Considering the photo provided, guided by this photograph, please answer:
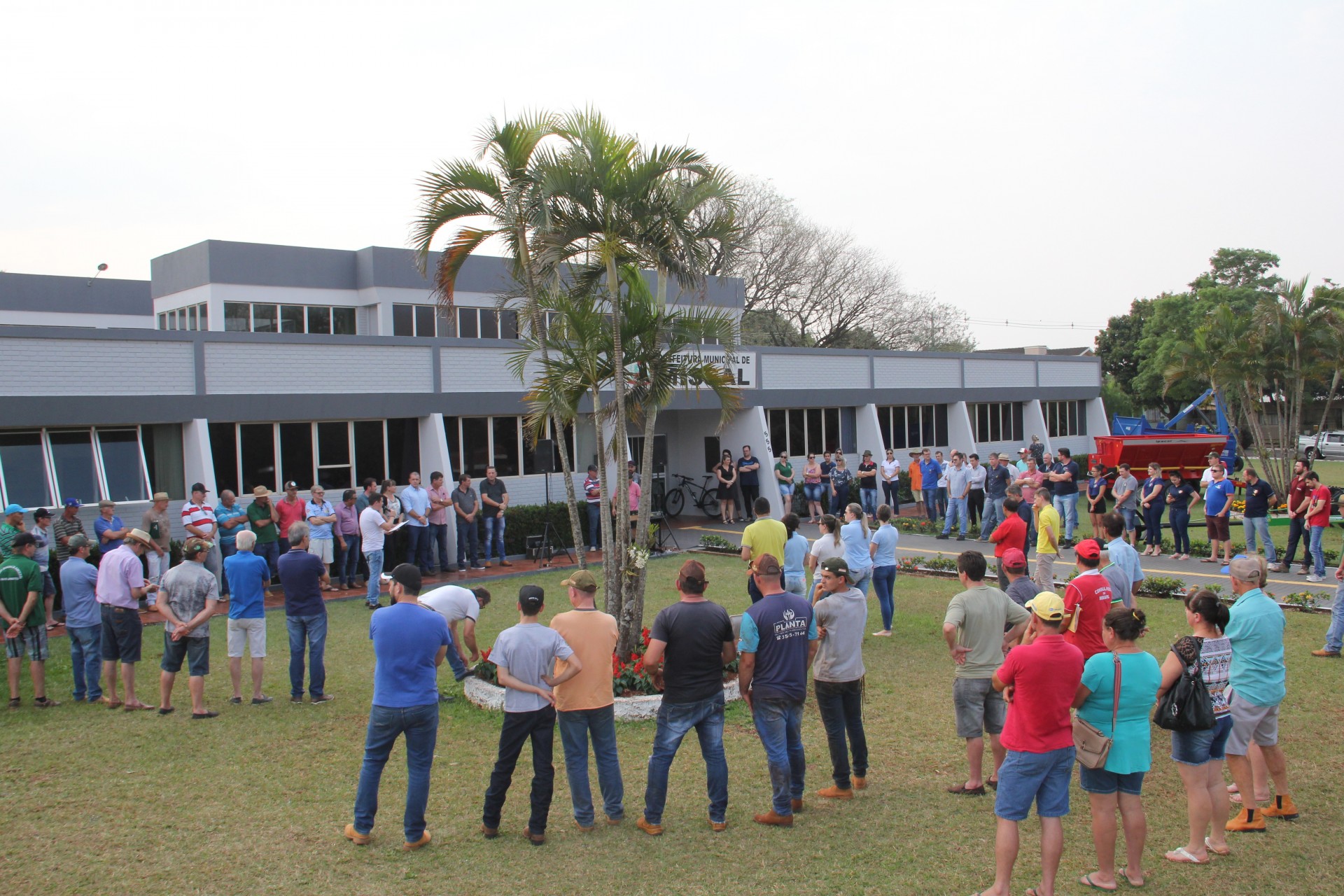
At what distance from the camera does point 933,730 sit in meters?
7.76

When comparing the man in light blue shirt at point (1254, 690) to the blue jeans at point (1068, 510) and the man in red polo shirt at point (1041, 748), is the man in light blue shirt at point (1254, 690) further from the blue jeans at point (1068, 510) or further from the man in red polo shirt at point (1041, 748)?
the blue jeans at point (1068, 510)

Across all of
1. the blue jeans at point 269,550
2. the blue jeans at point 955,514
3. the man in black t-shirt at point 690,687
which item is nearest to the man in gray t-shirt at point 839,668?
the man in black t-shirt at point 690,687

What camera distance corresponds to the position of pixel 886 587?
11.0m

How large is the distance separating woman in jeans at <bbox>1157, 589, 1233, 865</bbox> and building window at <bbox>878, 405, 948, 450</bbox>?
2088 centimetres

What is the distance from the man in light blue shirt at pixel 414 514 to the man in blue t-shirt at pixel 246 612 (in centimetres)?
656

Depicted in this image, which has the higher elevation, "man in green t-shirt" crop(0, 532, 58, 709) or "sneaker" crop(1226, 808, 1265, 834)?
"man in green t-shirt" crop(0, 532, 58, 709)

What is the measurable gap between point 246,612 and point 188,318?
18487 mm

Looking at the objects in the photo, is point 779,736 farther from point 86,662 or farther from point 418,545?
point 418,545

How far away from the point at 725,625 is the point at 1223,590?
10.2 meters

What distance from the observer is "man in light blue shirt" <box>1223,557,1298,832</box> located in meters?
5.76

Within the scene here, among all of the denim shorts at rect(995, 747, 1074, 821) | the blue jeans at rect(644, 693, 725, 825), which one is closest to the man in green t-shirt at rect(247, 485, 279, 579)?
the blue jeans at rect(644, 693, 725, 825)

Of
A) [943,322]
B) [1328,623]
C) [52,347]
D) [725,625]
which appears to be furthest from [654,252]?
[943,322]

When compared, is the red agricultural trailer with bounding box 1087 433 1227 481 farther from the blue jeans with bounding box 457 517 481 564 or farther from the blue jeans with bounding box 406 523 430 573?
the blue jeans with bounding box 406 523 430 573

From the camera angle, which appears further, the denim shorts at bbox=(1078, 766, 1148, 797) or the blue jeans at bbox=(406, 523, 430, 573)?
the blue jeans at bbox=(406, 523, 430, 573)
